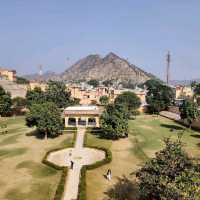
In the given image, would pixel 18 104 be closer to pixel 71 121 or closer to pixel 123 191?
pixel 71 121

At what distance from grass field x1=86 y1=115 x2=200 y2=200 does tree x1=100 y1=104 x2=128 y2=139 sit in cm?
155

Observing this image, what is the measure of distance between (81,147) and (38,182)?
1639cm

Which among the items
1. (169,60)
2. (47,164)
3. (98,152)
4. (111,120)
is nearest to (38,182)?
(47,164)

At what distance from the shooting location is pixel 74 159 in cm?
4406

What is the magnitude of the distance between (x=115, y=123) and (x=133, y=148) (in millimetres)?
6495

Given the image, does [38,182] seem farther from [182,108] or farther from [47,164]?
[182,108]

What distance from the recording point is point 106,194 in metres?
31.5

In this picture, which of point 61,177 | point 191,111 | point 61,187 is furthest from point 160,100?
point 61,187

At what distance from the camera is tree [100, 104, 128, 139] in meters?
54.0

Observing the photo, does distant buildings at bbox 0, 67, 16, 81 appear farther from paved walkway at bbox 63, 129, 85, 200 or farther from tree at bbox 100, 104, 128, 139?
paved walkway at bbox 63, 129, 85, 200

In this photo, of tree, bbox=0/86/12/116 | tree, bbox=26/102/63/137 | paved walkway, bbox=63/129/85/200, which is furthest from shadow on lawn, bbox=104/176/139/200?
tree, bbox=0/86/12/116

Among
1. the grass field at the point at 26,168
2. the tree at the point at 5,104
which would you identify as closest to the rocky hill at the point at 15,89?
the tree at the point at 5,104

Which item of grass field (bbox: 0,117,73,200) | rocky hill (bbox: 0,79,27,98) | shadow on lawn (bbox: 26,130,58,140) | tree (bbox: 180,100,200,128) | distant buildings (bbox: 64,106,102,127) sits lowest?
grass field (bbox: 0,117,73,200)

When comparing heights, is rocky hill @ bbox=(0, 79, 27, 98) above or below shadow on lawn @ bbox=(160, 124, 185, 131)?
above
